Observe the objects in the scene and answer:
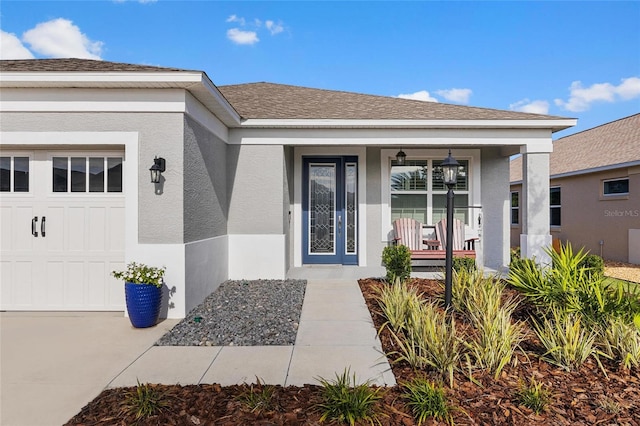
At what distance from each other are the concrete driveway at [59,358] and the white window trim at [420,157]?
546 cm

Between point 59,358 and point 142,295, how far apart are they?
111 cm

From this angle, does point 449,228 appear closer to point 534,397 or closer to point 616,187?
point 534,397

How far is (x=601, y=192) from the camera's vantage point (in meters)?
12.5

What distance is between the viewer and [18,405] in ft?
9.94

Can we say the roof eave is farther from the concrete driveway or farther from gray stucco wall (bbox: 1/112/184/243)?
the concrete driveway

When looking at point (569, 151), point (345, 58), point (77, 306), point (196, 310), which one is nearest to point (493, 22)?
point (345, 58)

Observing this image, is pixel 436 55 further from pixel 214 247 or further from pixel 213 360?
pixel 213 360

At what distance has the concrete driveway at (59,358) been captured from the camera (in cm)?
301

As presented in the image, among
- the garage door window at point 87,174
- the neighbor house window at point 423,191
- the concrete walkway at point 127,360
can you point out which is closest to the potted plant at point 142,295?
the concrete walkway at point 127,360

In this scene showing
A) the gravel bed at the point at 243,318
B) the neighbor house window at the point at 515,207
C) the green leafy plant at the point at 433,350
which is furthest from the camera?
the neighbor house window at the point at 515,207

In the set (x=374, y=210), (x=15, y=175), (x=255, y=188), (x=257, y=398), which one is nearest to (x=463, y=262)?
(x=374, y=210)

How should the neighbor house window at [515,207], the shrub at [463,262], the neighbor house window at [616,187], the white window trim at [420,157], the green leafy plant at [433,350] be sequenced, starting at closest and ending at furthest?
the green leafy plant at [433,350] < the shrub at [463,262] < the white window trim at [420,157] < the neighbor house window at [616,187] < the neighbor house window at [515,207]

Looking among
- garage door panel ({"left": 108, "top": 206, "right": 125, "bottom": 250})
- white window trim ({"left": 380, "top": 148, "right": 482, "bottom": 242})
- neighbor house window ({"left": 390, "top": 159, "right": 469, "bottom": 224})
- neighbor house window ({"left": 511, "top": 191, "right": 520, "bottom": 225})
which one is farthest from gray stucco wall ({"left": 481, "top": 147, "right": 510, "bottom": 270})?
neighbor house window ({"left": 511, "top": 191, "right": 520, "bottom": 225})

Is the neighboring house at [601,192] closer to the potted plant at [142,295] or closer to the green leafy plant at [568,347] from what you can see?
the green leafy plant at [568,347]
